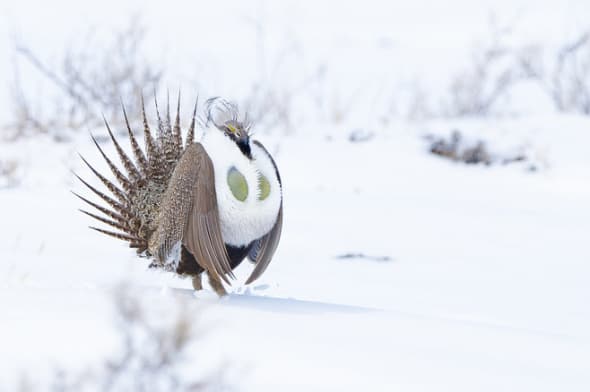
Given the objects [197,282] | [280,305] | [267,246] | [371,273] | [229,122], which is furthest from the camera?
[371,273]

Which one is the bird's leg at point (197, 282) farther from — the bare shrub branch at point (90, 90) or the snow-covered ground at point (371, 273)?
the bare shrub branch at point (90, 90)

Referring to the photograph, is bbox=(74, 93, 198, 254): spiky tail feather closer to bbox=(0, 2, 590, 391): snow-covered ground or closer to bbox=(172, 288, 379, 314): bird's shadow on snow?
bbox=(0, 2, 590, 391): snow-covered ground

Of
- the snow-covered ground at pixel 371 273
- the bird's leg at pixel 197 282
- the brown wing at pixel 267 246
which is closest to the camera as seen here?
the snow-covered ground at pixel 371 273

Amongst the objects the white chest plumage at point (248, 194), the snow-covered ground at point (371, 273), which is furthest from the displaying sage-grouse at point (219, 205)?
the snow-covered ground at point (371, 273)

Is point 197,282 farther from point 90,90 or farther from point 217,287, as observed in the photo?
point 90,90

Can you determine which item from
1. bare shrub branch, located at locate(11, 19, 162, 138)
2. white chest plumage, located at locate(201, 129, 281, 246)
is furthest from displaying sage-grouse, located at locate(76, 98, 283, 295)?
bare shrub branch, located at locate(11, 19, 162, 138)

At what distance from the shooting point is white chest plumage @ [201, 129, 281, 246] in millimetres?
2904

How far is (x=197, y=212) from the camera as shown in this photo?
9.57 ft

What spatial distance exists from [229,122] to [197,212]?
0.24 m

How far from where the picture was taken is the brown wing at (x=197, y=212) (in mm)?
2895

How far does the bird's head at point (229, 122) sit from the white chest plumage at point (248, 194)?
13 millimetres

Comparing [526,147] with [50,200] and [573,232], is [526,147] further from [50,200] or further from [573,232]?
[50,200]

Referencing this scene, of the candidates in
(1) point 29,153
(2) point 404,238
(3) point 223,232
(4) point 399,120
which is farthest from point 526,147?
(3) point 223,232

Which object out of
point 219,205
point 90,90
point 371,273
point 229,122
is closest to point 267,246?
point 219,205
